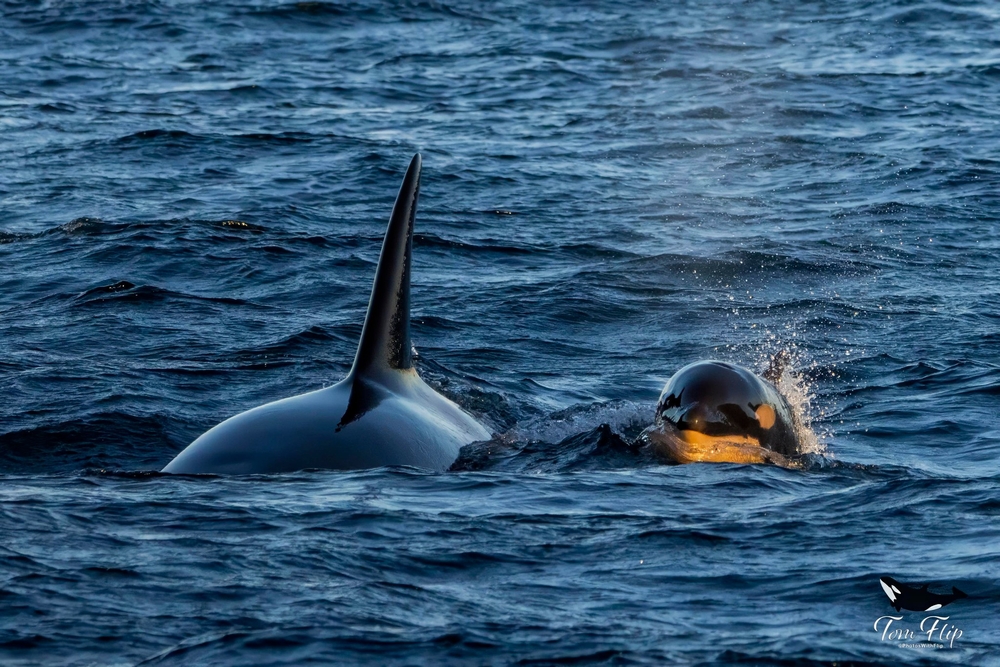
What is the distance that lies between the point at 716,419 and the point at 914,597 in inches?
106

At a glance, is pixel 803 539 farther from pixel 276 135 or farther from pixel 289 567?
pixel 276 135

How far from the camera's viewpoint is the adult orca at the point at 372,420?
8789mm

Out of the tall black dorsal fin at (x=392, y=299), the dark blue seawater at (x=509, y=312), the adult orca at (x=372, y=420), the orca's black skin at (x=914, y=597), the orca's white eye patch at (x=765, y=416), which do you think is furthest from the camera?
the orca's white eye patch at (x=765, y=416)

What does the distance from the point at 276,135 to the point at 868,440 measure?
1415 cm

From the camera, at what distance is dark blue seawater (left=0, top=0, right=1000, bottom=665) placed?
689cm

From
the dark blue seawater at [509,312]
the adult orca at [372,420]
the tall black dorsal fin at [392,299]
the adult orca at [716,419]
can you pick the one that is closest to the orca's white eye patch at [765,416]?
the adult orca at [716,419]

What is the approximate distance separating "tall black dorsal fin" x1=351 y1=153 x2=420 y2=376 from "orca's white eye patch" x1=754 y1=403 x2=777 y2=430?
2313 mm

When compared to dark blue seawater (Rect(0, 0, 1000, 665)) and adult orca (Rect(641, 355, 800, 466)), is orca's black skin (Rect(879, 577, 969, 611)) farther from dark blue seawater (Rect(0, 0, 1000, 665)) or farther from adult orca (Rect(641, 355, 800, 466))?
adult orca (Rect(641, 355, 800, 466))

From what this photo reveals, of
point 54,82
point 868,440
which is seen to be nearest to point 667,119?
point 54,82

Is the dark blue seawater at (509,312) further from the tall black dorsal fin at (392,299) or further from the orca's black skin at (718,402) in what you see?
the tall black dorsal fin at (392,299)

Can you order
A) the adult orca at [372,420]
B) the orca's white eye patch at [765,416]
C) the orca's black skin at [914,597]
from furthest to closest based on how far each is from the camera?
the orca's white eye patch at [765,416], the adult orca at [372,420], the orca's black skin at [914,597]

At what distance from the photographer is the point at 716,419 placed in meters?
9.69

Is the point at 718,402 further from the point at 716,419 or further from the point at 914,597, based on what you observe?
the point at 914,597

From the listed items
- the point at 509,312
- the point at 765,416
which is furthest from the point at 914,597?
the point at 509,312
